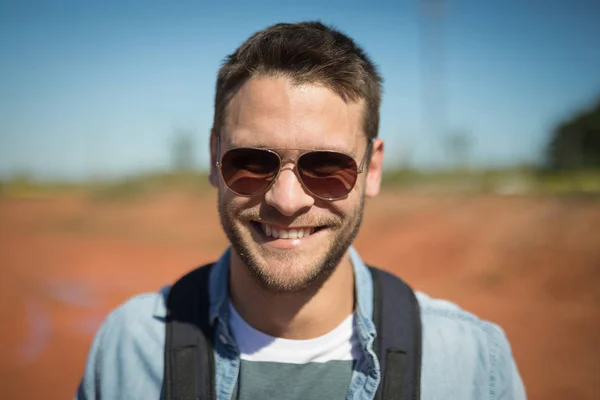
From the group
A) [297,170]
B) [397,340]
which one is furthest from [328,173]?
[397,340]

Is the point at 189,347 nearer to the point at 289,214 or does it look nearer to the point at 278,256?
the point at 278,256

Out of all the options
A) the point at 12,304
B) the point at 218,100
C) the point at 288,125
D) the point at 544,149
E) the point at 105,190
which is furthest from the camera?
the point at 544,149

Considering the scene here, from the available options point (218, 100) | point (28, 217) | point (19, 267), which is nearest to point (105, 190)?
point (28, 217)

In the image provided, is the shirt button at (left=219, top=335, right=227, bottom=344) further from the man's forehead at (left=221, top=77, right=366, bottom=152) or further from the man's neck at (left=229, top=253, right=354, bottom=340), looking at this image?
the man's forehead at (left=221, top=77, right=366, bottom=152)

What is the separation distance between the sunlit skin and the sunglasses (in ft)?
0.08

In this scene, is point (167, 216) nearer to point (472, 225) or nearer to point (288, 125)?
point (472, 225)

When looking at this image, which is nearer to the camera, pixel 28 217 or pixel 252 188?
pixel 252 188

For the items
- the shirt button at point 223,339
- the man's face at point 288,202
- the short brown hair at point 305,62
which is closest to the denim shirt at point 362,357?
the shirt button at point 223,339

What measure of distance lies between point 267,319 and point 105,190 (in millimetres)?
30133

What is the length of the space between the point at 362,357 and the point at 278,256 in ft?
1.78

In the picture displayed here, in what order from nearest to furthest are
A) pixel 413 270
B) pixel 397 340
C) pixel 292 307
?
pixel 397 340 < pixel 292 307 < pixel 413 270

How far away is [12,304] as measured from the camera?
8.34 metres

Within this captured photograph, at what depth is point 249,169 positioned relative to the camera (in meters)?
1.90

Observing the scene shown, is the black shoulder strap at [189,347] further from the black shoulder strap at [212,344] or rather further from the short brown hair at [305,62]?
the short brown hair at [305,62]
